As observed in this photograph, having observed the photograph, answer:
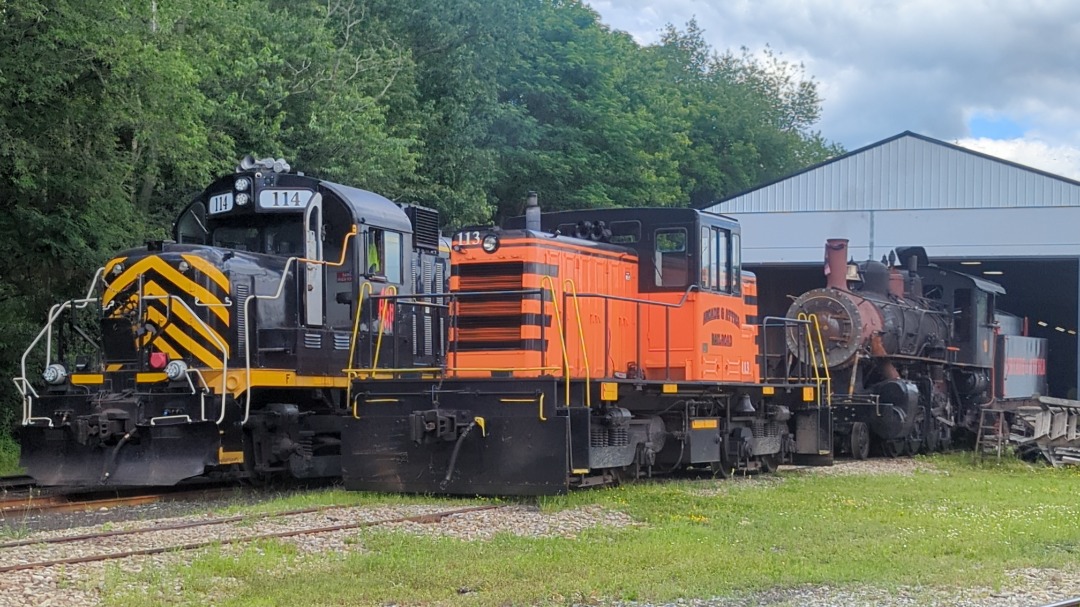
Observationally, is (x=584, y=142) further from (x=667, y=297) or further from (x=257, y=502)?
(x=257, y=502)

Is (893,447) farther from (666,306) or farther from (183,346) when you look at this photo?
(183,346)

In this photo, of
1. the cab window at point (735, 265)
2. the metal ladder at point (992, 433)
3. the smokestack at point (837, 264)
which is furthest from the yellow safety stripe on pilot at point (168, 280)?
the metal ladder at point (992, 433)

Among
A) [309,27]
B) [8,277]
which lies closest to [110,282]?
[8,277]

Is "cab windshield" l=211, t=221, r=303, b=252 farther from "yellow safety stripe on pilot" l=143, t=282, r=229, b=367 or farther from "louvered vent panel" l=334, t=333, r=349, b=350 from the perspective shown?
"yellow safety stripe on pilot" l=143, t=282, r=229, b=367

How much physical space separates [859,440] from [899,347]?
1915 millimetres

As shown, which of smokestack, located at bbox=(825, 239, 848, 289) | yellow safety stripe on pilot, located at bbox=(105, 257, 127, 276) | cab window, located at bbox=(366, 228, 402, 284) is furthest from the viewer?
smokestack, located at bbox=(825, 239, 848, 289)

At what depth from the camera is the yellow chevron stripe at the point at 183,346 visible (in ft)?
42.9

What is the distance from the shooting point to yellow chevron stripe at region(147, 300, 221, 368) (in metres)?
13.1

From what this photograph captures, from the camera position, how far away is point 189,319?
13.1m

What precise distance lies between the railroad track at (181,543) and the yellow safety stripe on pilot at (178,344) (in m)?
2.85

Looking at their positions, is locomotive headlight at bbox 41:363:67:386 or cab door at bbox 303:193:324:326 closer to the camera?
locomotive headlight at bbox 41:363:67:386

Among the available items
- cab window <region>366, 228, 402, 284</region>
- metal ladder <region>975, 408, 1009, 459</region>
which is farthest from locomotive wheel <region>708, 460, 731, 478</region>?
metal ladder <region>975, 408, 1009, 459</region>

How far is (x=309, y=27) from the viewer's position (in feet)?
76.5

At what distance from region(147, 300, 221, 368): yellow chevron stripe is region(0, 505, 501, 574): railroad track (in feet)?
9.35
